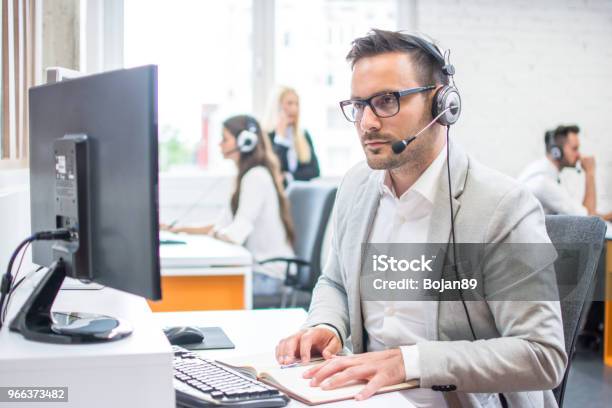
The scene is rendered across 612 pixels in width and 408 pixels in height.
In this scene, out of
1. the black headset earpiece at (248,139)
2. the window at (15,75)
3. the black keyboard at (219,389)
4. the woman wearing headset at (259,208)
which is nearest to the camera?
the black keyboard at (219,389)

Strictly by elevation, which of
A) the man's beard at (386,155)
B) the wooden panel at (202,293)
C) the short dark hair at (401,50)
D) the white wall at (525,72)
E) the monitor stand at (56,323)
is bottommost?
the wooden panel at (202,293)

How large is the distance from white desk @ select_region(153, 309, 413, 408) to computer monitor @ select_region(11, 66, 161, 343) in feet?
0.94

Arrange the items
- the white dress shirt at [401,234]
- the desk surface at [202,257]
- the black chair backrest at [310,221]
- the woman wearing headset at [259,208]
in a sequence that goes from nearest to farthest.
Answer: the white dress shirt at [401,234] < the desk surface at [202,257] < the black chair backrest at [310,221] < the woman wearing headset at [259,208]

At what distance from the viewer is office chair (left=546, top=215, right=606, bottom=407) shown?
1430 mm

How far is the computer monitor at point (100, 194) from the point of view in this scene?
1015 millimetres

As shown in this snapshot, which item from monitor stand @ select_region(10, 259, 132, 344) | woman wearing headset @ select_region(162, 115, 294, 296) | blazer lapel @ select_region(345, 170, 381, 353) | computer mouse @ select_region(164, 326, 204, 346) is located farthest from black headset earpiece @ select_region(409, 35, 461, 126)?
woman wearing headset @ select_region(162, 115, 294, 296)

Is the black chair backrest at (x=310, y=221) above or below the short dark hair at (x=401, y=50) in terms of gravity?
below

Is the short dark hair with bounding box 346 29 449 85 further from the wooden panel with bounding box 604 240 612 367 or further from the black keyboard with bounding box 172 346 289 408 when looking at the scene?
the wooden panel with bounding box 604 240 612 367

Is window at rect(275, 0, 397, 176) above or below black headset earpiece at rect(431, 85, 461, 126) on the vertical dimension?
above

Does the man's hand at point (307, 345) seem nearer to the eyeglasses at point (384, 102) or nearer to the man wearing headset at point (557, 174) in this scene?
the eyeglasses at point (384, 102)

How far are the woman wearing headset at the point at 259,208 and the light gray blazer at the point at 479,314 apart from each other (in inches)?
78.9

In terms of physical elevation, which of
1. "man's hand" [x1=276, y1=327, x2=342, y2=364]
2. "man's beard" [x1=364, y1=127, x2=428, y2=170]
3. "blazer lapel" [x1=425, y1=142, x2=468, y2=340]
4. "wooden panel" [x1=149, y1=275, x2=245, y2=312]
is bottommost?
"wooden panel" [x1=149, y1=275, x2=245, y2=312]

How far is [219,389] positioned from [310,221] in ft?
8.33

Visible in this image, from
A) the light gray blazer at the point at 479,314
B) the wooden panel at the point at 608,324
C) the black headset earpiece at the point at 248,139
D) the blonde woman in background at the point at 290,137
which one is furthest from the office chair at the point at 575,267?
the blonde woman in background at the point at 290,137
